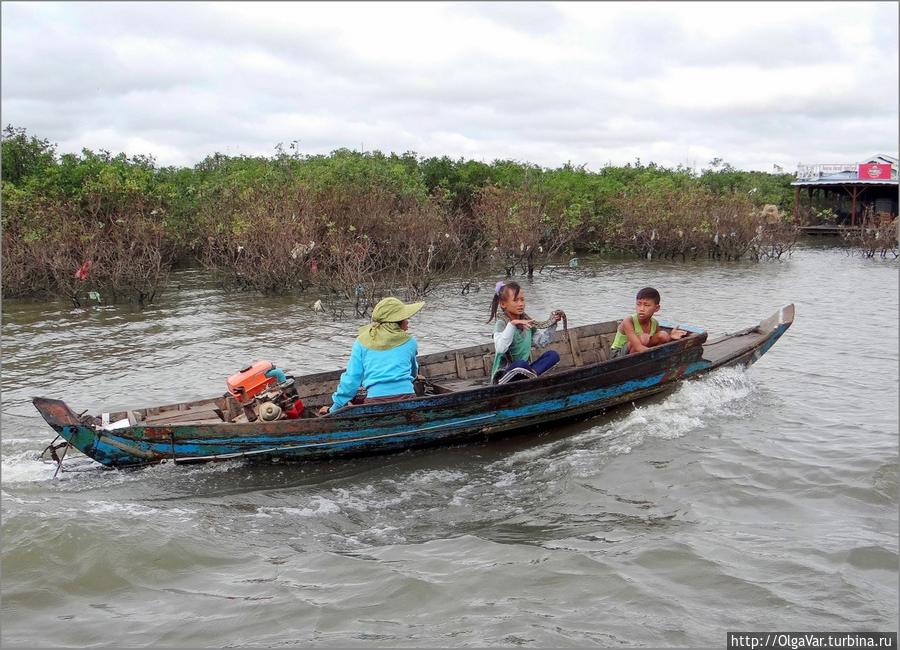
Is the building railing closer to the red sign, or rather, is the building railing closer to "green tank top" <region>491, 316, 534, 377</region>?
the red sign

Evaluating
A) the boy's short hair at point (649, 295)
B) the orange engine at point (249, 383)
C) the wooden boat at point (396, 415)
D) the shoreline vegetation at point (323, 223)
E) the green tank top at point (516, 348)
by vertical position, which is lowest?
the wooden boat at point (396, 415)

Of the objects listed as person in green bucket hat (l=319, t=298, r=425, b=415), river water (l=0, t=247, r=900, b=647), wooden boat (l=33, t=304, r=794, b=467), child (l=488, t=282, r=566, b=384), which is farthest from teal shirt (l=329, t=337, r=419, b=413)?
child (l=488, t=282, r=566, b=384)

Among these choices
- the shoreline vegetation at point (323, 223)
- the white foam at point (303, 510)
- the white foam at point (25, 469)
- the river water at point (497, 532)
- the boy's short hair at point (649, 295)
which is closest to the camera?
the river water at point (497, 532)

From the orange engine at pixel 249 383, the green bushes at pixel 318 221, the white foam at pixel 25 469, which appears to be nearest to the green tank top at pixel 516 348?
the orange engine at pixel 249 383

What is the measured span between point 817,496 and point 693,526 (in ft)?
3.93

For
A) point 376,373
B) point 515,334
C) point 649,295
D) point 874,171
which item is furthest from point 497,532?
point 874,171

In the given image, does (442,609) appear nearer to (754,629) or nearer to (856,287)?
(754,629)

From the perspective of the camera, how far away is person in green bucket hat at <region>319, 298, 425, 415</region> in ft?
21.3

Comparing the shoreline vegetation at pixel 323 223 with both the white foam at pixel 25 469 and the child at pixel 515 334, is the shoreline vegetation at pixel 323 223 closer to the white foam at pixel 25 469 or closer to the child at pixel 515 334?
the child at pixel 515 334

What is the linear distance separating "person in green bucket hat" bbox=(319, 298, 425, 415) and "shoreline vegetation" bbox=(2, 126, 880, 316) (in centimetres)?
719

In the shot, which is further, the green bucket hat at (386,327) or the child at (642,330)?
the child at (642,330)

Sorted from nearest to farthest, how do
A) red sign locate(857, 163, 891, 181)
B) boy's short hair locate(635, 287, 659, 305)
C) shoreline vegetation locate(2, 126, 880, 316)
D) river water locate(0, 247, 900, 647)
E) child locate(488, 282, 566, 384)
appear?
river water locate(0, 247, 900, 647) < child locate(488, 282, 566, 384) < boy's short hair locate(635, 287, 659, 305) < shoreline vegetation locate(2, 126, 880, 316) < red sign locate(857, 163, 891, 181)

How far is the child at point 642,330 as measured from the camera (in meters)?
7.47

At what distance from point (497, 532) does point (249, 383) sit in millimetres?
2667
